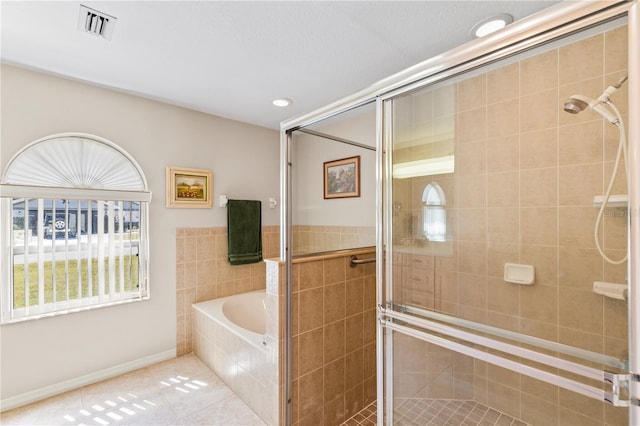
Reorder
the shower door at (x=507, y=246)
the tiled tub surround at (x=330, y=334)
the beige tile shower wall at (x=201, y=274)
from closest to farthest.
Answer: the shower door at (x=507, y=246) → the tiled tub surround at (x=330, y=334) → the beige tile shower wall at (x=201, y=274)

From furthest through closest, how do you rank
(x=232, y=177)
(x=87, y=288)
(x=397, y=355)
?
(x=232, y=177) → (x=87, y=288) → (x=397, y=355)

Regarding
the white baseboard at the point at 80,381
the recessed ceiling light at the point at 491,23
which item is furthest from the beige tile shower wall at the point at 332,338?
the white baseboard at the point at 80,381

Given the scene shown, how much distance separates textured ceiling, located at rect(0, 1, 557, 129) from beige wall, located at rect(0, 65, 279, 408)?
189 millimetres

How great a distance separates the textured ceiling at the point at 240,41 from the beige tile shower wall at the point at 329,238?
1.10m

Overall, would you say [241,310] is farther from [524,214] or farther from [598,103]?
[598,103]

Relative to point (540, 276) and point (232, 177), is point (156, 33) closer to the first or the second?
point (232, 177)

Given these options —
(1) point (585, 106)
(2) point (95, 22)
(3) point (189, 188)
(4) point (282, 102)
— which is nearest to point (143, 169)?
(3) point (189, 188)

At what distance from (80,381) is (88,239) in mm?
1068

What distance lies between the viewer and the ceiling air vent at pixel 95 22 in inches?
55.2

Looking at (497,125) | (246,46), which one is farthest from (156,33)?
(497,125)

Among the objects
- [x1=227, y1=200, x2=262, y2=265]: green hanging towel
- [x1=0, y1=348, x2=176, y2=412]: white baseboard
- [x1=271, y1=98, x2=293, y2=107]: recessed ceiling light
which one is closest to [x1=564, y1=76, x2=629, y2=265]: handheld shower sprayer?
[x1=271, y1=98, x2=293, y2=107]: recessed ceiling light

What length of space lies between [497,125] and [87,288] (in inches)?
116

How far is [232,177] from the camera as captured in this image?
9.90 feet

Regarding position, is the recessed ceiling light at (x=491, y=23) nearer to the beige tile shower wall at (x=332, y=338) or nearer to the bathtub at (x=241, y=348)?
the beige tile shower wall at (x=332, y=338)
